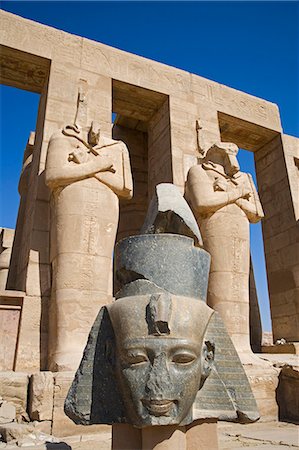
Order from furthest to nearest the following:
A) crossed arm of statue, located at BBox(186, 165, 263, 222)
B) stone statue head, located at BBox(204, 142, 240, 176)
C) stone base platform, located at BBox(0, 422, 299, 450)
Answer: stone statue head, located at BBox(204, 142, 240, 176)
crossed arm of statue, located at BBox(186, 165, 263, 222)
stone base platform, located at BBox(0, 422, 299, 450)

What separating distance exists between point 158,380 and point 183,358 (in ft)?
0.55

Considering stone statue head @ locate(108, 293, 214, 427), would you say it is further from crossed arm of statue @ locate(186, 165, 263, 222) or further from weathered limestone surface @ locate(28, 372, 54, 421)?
crossed arm of statue @ locate(186, 165, 263, 222)

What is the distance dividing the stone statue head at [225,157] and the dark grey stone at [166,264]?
3.67m

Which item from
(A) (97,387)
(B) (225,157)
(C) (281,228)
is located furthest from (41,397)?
(C) (281,228)

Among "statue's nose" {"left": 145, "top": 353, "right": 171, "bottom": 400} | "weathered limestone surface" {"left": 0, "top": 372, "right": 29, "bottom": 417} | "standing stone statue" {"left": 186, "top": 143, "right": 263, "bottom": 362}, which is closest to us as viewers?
"statue's nose" {"left": 145, "top": 353, "right": 171, "bottom": 400}

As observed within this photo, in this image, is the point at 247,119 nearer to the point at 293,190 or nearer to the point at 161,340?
the point at 293,190

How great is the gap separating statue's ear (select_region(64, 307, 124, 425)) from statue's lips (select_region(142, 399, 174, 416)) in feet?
0.88

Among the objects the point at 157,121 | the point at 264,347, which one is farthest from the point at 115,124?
the point at 264,347

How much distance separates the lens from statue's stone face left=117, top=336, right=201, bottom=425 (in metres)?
1.85

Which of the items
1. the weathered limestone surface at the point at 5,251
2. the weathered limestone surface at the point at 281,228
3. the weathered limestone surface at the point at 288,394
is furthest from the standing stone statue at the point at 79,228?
the weathered limestone surface at the point at 5,251

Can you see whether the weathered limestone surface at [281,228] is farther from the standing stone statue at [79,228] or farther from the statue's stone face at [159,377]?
the statue's stone face at [159,377]

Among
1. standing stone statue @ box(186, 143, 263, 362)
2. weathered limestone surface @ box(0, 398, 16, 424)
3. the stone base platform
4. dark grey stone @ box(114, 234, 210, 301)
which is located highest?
standing stone statue @ box(186, 143, 263, 362)

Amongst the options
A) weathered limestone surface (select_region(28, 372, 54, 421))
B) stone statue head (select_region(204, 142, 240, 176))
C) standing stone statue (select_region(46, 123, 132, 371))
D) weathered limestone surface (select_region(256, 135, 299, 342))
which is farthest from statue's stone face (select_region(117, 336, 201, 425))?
weathered limestone surface (select_region(256, 135, 299, 342))

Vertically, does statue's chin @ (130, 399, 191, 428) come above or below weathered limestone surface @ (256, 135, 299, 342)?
below
